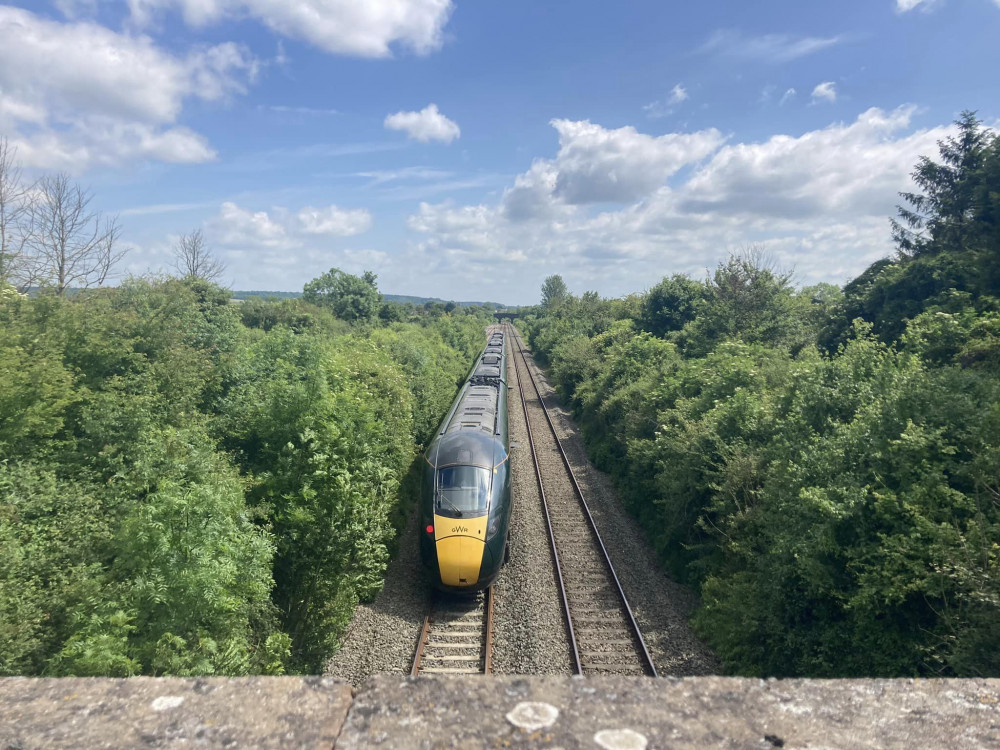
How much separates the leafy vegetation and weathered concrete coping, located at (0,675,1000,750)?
652 centimetres

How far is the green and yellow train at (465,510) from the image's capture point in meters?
11.3

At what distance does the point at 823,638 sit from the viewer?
8.86 meters

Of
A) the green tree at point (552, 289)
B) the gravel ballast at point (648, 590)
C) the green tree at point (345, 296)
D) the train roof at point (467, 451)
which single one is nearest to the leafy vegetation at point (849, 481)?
the gravel ballast at point (648, 590)

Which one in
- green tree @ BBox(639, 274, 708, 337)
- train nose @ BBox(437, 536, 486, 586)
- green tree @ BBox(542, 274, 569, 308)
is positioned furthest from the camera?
green tree @ BBox(542, 274, 569, 308)

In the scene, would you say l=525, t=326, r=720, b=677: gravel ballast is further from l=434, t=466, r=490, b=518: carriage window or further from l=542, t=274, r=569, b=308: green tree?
l=542, t=274, r=569, b=308: green tree

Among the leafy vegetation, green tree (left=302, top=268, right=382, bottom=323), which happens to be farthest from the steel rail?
green tree (left=302, top=268, right=382, bottom=323)

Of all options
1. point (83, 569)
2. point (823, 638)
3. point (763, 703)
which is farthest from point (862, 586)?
point (83, 569)

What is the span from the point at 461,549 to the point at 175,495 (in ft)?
17.9

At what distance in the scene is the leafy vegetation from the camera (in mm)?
7773

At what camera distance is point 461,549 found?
1127 centimetres

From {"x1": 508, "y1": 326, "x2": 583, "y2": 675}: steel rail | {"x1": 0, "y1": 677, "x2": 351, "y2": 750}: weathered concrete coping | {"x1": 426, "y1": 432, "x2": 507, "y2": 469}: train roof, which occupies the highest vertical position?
{"x1": 0, "y1": 677, "x2": 351, "y2": 750}: weathered concrete coping

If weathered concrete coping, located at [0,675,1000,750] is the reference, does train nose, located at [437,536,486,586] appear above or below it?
below

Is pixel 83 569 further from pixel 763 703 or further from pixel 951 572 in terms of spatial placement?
pixel 951 572

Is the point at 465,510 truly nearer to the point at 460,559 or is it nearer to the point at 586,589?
the point at 460,559
